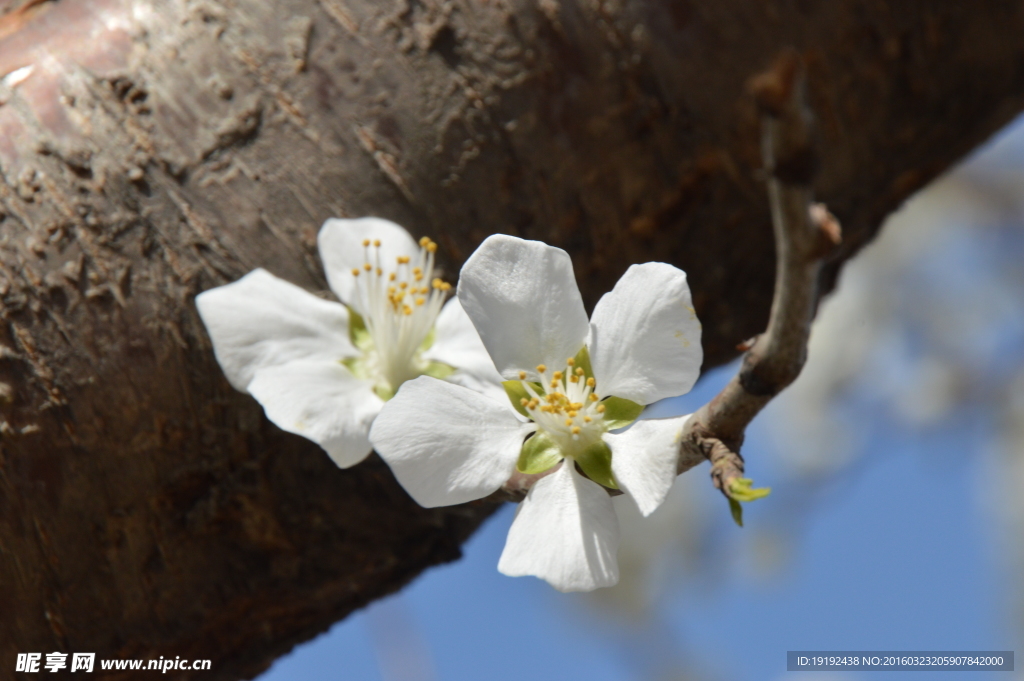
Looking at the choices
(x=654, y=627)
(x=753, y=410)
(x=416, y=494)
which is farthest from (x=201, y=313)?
(x=654, y=627)

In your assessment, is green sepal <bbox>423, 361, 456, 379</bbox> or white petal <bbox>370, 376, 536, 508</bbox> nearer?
white petal <bbox>370, 376, 536, 508</bbox>

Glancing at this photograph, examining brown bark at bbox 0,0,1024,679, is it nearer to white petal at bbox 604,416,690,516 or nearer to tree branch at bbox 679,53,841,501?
white petal at bbox 604,416,690,516

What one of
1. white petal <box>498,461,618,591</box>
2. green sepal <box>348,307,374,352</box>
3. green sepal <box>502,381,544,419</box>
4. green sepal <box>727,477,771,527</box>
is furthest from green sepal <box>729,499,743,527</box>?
green sepal <box>348,307,374,352</box>

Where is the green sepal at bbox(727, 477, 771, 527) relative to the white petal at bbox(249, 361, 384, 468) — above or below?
below

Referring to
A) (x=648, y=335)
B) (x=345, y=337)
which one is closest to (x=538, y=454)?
(x=648, y=335)

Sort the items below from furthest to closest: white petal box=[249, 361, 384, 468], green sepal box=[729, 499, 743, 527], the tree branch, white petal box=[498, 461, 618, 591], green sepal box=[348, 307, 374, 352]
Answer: green sepal box=[348, 307, 374, 352] → white petal box=[249, 361, 384, 468] → white petal box=[498, 461, 618, 591] → green sepal box=[729, 499, 743, 527] → the tree branch

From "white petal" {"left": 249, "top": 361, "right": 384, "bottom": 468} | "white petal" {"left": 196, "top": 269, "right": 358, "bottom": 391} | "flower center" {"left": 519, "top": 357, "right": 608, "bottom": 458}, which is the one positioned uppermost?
"white petal" {"left": 196, "top": 269, "right": 358, "bottom": 391}

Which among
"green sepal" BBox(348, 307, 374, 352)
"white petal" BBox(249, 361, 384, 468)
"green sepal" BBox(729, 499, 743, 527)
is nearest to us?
"green sepal" BBox(729, 499, 743, 527)
